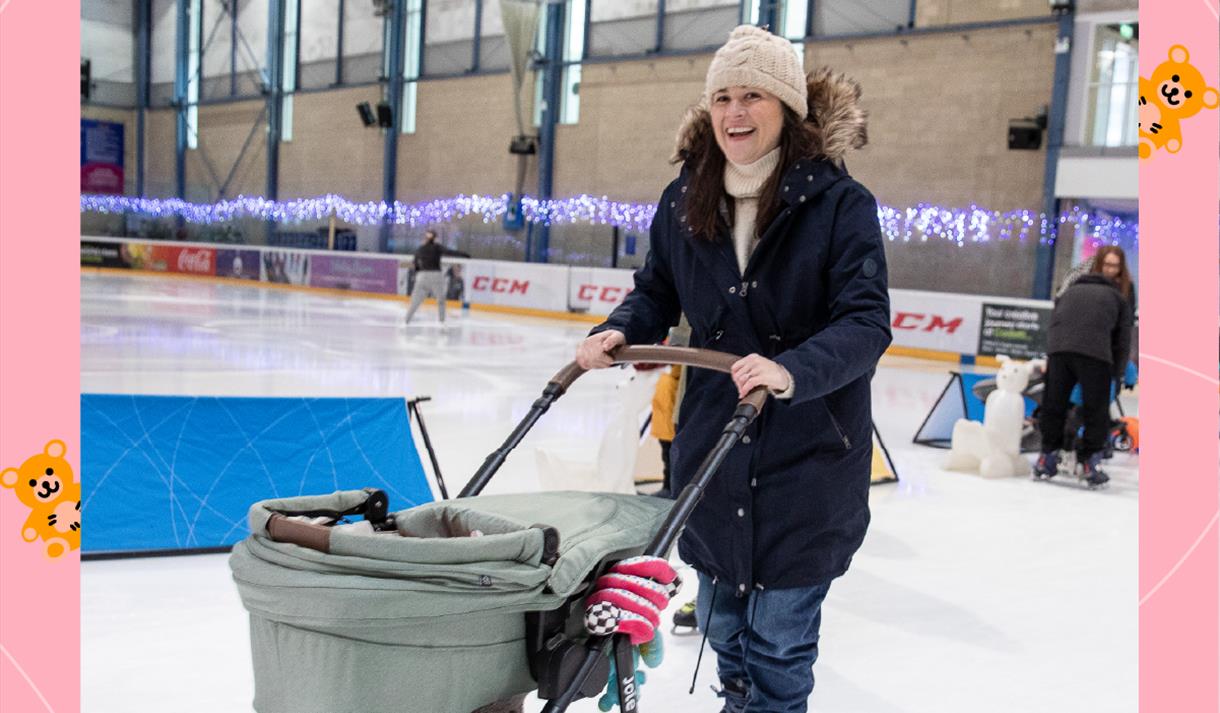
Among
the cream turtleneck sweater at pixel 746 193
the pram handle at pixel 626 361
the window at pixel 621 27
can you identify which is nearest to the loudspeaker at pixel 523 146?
the window at pixel 621 27

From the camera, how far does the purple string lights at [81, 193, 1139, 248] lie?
14.7 m

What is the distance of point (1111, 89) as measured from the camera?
14.3 metres

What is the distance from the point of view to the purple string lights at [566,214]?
14.7 meters

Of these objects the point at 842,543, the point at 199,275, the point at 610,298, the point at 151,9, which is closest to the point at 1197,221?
the point at 842,543

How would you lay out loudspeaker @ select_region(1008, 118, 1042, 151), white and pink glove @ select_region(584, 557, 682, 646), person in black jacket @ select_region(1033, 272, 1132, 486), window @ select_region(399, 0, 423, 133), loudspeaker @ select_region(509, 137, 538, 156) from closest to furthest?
white and pink glove @ select_region(584, 557, 682, 646)
person in black jacket @ select_region(1033, 272, 1132, 486)
loudspeaker @ select_region(1008, 118, 1042, 151)
loudspeaker @ select_region(509, 137, 538, 156)
window @ select_region(399, 0, 423, 133)

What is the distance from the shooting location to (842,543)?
2.01m

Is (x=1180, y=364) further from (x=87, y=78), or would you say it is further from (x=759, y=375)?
(x=87, y=78)

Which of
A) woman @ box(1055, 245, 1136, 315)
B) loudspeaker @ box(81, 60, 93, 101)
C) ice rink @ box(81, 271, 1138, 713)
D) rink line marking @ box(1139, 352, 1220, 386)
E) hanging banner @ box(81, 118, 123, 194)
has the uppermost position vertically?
loudspeaker @ box(81, 60, 93, 101)

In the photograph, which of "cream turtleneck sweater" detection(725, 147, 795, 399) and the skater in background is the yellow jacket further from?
the skater in background

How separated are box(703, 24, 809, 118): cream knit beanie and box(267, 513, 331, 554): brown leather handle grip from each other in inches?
39.7

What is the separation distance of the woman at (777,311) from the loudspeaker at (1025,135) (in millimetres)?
13532

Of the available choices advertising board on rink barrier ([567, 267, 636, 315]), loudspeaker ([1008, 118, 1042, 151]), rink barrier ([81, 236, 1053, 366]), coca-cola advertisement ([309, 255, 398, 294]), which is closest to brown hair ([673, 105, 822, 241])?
rink barrier ([81, 236, 1053, 366])

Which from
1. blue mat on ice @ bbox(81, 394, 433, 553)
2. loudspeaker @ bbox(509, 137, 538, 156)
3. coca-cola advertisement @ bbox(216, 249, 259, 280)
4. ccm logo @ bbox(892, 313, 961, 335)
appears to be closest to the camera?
blue mat on ice @ bbox(81, 394, 433, 553)

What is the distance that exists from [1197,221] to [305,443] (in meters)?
2.98
